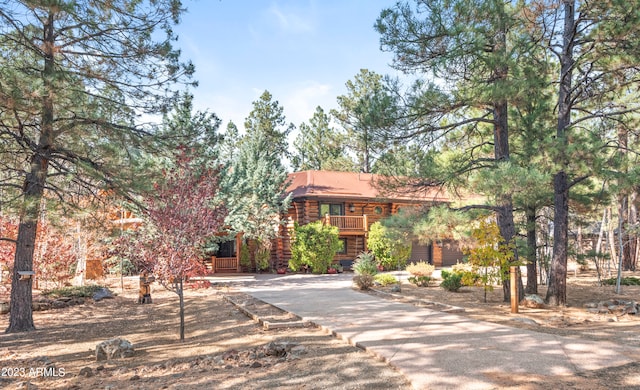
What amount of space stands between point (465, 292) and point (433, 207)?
4.18 meters

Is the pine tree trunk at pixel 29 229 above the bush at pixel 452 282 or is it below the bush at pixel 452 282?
above

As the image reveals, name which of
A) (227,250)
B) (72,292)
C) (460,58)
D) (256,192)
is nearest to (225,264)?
(227,250)

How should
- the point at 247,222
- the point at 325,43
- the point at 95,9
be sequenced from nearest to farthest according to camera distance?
the point at 95,9 → the point at 325,43 → the point at 247,222

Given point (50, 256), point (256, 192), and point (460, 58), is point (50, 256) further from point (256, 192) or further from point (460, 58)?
point (460, 58)

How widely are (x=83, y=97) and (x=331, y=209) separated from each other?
17.5 metres

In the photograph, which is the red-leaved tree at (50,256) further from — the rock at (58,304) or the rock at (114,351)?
the rock at (114,351)

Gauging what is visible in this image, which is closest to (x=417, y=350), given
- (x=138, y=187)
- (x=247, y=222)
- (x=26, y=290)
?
(x=138, y=187)

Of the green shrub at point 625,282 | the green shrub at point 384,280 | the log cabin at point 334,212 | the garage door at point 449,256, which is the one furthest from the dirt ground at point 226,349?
the garage door at point 449,256

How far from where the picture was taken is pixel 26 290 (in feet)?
29.6

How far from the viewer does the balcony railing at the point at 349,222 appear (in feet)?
77.2

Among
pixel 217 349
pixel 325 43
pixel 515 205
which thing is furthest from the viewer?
pixel 325 43

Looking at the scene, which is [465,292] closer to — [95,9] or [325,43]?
[325,43]

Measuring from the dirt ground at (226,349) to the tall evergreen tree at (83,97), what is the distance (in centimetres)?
208

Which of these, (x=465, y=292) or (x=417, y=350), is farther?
(x=465, y=292)
